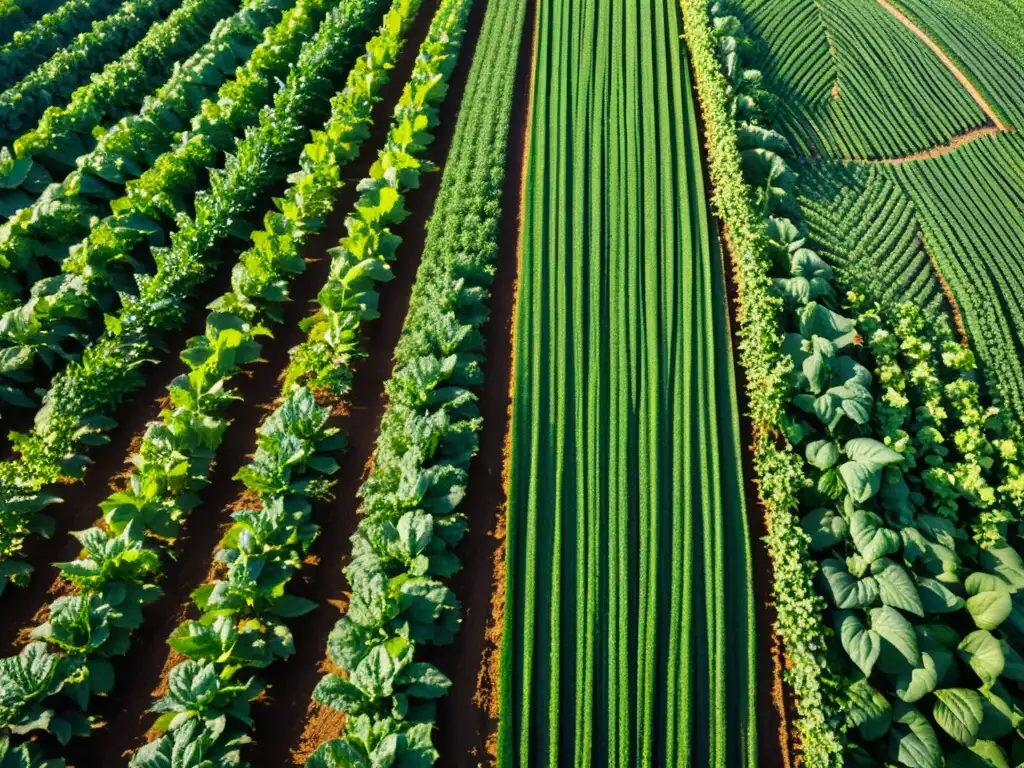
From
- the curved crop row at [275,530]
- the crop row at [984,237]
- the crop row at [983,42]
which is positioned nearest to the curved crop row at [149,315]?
the curved crop row at [275,530]

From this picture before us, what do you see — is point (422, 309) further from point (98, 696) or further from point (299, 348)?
point (98, 696)

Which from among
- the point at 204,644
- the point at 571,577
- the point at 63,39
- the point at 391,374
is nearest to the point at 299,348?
the point at 391,374

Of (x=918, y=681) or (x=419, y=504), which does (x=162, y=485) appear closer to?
(x=419, y=504)

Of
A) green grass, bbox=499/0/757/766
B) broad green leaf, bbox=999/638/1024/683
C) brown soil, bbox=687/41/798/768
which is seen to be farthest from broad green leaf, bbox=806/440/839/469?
broad green leaf, bbox=999/638/1024/683

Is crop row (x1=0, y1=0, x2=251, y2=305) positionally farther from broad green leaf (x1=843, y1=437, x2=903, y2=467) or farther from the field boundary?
the field boundary

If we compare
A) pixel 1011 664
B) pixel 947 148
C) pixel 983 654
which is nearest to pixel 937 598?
pixel 983 654
